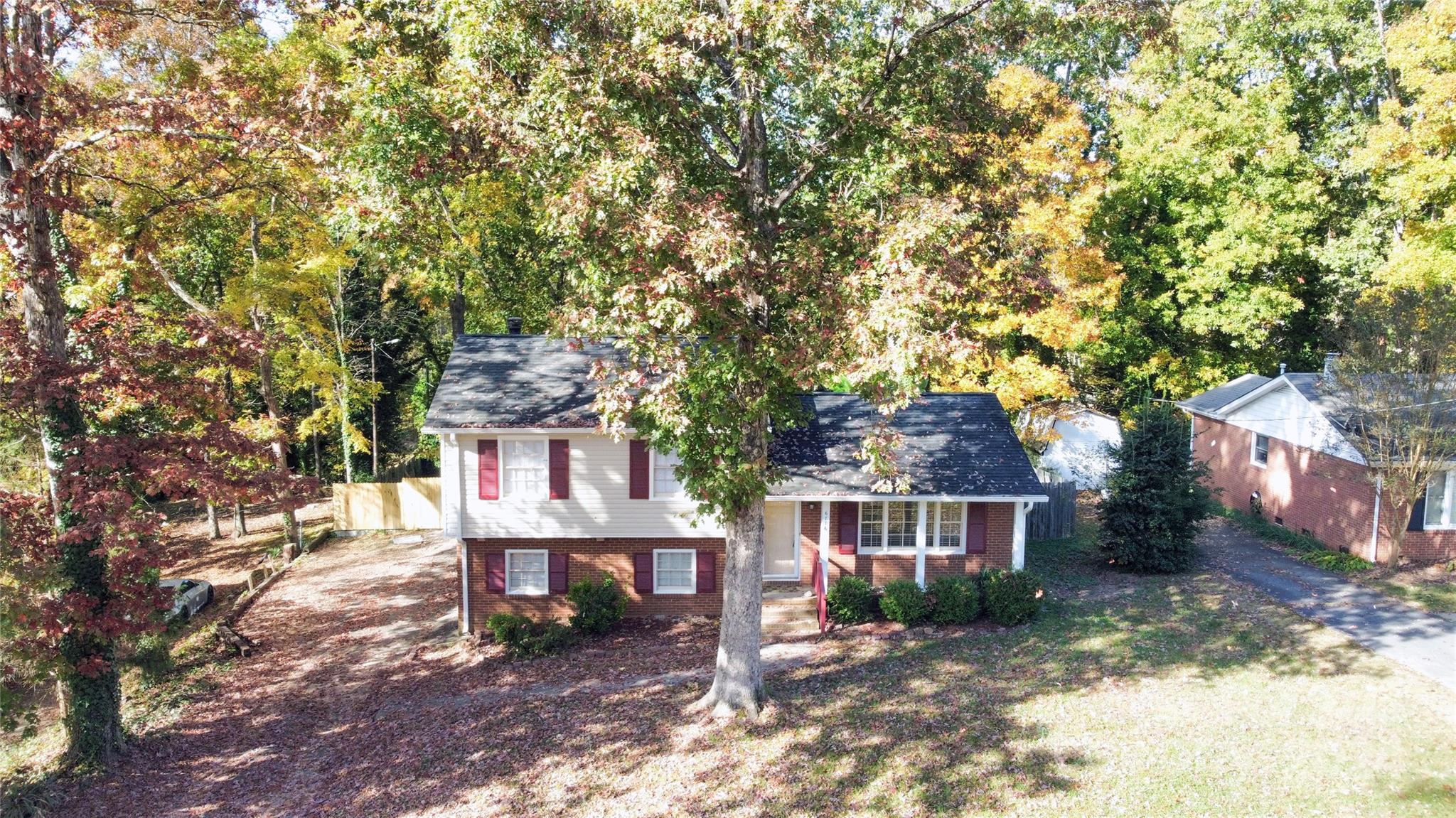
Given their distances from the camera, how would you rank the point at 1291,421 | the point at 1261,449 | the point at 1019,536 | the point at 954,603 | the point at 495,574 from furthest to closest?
the point at 1261,449 → the point at 1291,421 → the point at 1019,536 → the point at 495,574 → the point at 954,603

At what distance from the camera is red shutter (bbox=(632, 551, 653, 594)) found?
60.0 ft

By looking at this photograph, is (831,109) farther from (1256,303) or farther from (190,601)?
(1256,303)

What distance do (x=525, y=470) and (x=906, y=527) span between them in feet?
27.3

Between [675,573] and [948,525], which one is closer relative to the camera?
[675,573]

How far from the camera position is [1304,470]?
2364cm

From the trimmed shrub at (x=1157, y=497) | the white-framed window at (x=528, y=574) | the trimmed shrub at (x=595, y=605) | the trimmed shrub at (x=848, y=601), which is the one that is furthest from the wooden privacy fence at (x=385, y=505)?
the trimmed shrub at (x=1157, y=497)

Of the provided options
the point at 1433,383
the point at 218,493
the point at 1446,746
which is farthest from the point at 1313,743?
the point at 218,493

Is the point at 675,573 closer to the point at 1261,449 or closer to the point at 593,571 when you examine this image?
the point at 593,571

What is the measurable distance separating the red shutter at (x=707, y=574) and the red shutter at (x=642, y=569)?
1035mm

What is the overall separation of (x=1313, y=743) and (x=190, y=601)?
2243 cm

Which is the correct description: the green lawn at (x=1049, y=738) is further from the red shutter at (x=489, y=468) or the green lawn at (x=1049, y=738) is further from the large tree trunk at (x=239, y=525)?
the large tree trunk at (x=239, y=525)

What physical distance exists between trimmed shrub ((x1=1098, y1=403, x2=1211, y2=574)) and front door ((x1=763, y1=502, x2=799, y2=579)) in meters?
7.86

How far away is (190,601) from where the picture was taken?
66.6ft

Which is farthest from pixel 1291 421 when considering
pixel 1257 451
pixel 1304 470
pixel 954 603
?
pixel 954 603
